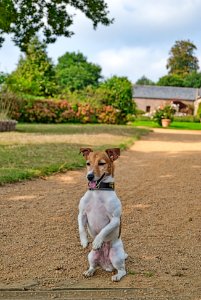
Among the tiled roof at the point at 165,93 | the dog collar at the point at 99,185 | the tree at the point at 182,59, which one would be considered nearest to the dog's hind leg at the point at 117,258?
the dog collar at the point at 99,185

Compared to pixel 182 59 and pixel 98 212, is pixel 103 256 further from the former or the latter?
pixel 182 59

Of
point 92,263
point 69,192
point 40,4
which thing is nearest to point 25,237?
point 92,263

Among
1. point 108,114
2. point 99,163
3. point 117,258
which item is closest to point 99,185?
point 99,163

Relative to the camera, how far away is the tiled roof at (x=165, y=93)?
300 ft

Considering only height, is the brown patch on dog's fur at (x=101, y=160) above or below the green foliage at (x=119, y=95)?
below

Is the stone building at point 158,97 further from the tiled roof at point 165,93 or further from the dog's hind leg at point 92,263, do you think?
the dog's hind leg at point 92,263

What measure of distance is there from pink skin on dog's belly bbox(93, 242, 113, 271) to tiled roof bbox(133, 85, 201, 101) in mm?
87897

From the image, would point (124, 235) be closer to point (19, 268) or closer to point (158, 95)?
point (19, 268)

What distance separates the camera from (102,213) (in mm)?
3611

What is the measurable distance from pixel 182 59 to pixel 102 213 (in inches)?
4046

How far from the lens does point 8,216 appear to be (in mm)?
5699

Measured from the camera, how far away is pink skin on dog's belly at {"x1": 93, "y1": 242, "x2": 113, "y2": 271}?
12.2 feet

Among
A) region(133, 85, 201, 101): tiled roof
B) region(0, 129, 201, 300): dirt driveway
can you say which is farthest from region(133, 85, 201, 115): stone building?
region(0, 129, 201, 300): dirt driveway

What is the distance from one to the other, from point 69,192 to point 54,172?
197 cm
